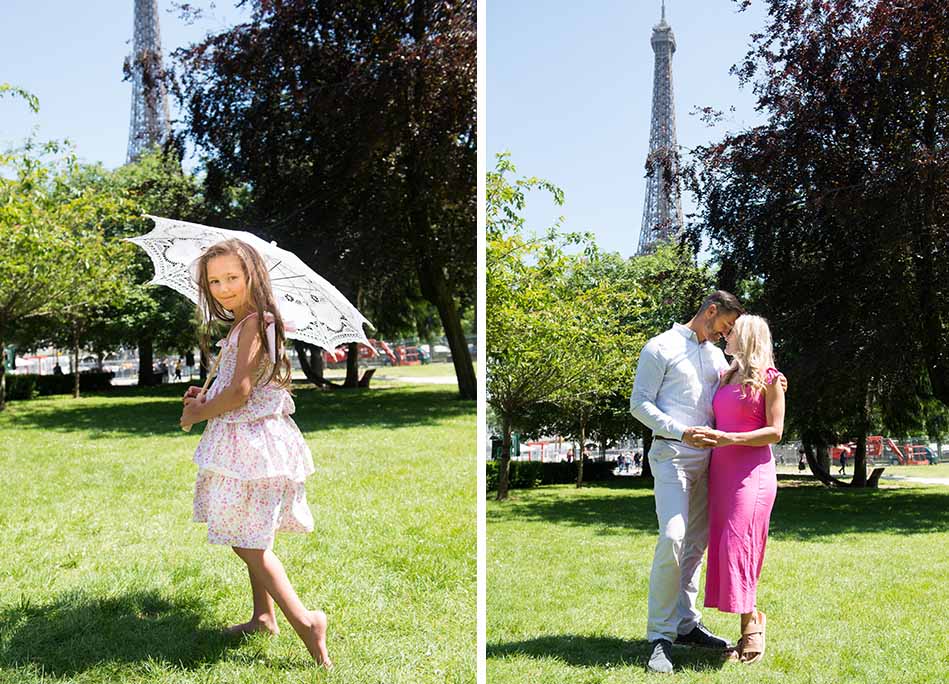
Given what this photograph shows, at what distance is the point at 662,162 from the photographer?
5.03 m

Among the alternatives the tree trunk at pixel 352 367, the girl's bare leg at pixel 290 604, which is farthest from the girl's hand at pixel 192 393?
the tree trunk at pixel 352 367

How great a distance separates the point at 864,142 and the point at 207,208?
21.9 feet

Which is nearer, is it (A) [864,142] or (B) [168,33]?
(A) [864,142]

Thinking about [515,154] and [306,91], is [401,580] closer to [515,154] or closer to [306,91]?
[515,154]

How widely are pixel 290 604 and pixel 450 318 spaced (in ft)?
26.6

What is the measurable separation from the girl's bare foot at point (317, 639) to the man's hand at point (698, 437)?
1.10 meters

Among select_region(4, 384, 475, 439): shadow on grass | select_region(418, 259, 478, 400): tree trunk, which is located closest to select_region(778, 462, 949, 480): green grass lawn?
select_region(4, 384, 475, 439): shadow on grass

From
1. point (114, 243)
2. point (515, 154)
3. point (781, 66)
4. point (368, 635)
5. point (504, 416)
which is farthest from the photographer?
point (114, 243)

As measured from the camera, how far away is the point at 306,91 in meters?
8.56

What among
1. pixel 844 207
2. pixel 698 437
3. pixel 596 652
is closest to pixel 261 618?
pixel 596 652

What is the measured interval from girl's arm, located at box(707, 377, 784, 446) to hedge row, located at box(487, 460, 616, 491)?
405 cm

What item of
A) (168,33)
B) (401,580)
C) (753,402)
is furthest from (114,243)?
(753,402)

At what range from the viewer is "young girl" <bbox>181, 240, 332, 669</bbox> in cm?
210

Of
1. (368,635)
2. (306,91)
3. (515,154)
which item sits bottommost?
(368,635)
